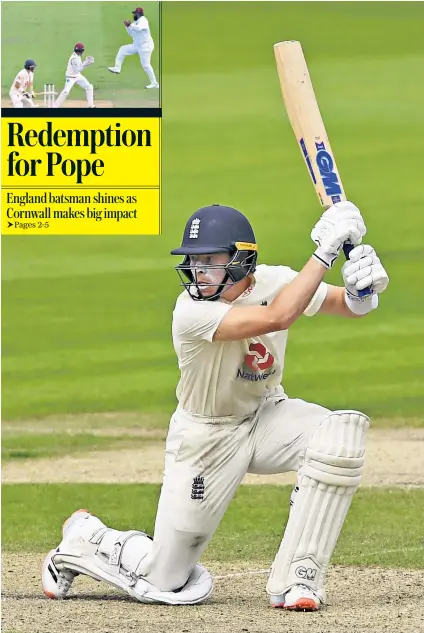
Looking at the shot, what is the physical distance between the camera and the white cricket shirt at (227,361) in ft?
16.7

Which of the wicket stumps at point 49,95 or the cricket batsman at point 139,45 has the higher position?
the cricket batsman at point 139,45

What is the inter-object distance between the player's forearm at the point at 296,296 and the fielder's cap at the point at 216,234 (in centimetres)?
37

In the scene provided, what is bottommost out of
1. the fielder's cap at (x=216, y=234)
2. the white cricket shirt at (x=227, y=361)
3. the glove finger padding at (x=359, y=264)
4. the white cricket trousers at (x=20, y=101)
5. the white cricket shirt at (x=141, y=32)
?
the white cricket shirt at (x=227, y=361)

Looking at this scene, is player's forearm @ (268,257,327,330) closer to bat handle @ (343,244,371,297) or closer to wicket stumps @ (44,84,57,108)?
bat handle @ (343,244,371,297)

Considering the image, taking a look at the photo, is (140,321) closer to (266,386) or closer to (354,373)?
(354,373)

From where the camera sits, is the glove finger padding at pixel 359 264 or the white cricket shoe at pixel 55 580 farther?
the white cricket shoe at pixel 55 580

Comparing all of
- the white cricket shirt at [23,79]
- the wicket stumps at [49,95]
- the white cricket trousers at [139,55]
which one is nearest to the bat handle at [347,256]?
the wicket stumps at [49,95]

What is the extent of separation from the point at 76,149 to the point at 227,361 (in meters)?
8.62

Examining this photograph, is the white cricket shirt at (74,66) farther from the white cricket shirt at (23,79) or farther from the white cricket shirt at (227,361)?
the white cricket shirt at (227,361)

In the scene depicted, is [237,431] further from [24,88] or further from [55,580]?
[24,88]

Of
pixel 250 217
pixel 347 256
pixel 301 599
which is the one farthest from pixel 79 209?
pixel 301 599

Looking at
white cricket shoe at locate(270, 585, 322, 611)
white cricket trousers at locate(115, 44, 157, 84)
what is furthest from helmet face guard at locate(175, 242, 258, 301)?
white cricket trousers at locate(115, 44, 157, 84)

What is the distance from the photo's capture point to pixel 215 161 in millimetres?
15750

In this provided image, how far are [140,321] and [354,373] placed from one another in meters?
2.49
